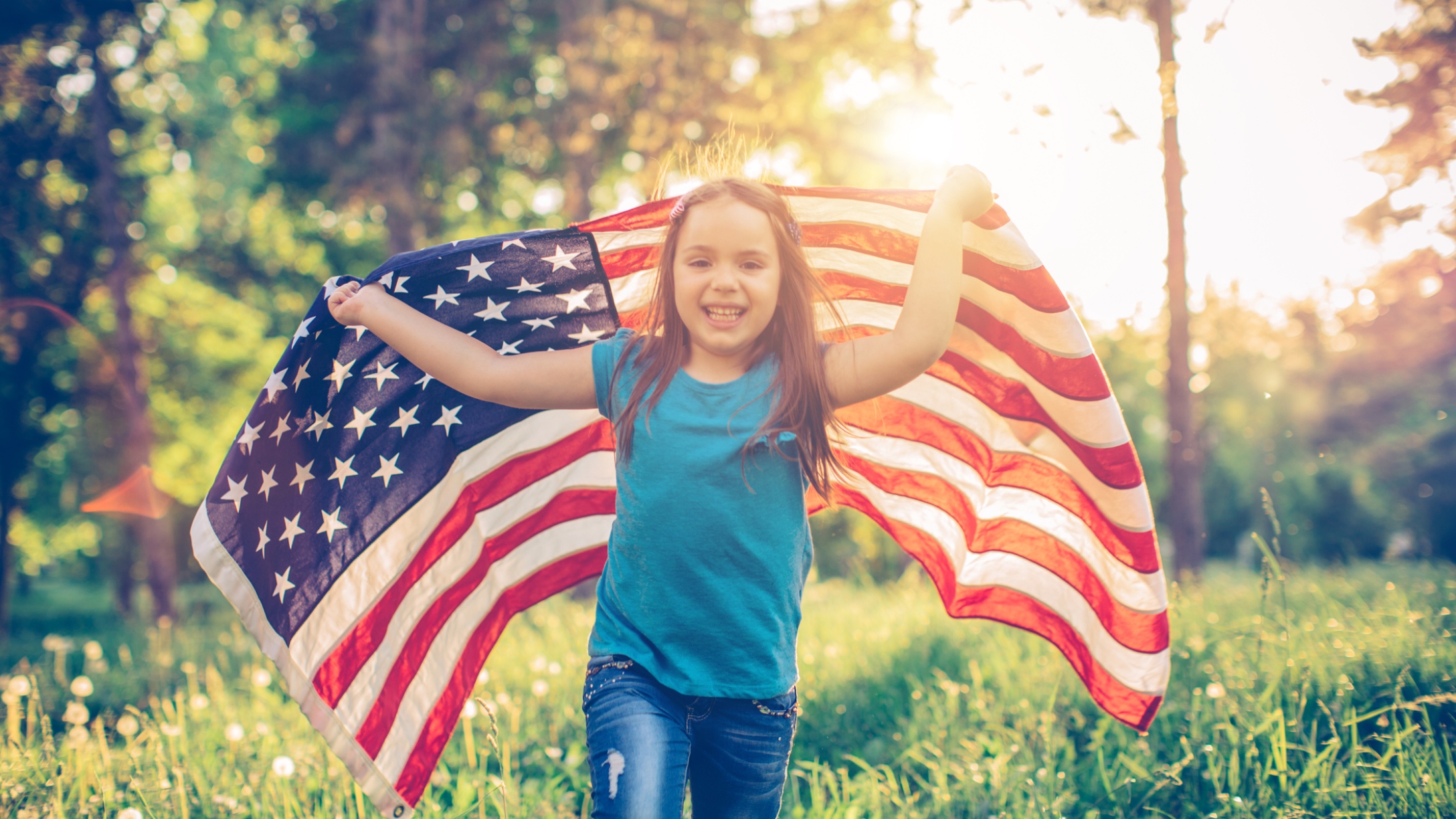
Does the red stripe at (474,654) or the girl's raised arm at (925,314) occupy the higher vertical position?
the girl's raised arm at (925,314)

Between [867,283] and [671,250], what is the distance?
0.96 m

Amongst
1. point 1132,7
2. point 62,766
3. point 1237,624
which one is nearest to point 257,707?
point 62,766

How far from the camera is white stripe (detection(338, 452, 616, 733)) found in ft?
9.12

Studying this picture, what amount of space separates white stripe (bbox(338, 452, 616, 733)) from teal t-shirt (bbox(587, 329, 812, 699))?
1.05m

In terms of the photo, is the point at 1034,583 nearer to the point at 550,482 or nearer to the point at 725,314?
the point at 725,314

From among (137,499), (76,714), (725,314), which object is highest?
(725,314)

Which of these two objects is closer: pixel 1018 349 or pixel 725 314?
pixel 725 314

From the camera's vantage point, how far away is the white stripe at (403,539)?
2.75 m

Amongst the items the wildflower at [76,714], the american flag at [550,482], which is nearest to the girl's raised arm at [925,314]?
the american flag at [550,482]

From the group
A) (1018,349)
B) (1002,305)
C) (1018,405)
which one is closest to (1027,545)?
(1018,405)

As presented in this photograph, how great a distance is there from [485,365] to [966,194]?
1338mm

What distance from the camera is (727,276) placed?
6.71ft

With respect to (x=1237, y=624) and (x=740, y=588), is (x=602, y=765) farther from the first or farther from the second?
(x=1237, y=624)

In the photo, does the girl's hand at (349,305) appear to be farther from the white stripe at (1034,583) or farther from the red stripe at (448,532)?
the white stripe at (1034,583)
